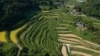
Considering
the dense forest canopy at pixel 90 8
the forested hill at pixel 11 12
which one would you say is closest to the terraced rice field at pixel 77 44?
the forested hill at pixel 11 12

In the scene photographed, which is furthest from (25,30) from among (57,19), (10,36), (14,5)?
(57,19)

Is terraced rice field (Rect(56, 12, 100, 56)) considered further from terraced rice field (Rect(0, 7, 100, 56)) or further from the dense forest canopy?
the dense forest canopy

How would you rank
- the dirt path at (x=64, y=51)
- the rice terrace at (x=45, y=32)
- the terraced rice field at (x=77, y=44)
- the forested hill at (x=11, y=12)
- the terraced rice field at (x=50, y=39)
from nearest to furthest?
the rice terrace at (x=45, y=32), the terraced rice field at (x=50, y=39), the dirt path at (x=64, y=51), the terraced rice field at (x=77, y=44), the forested hill at (x=11, y=12)

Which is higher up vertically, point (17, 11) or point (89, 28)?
point (17, 11)

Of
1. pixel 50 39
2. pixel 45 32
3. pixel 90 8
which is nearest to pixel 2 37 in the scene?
pixel 50 39

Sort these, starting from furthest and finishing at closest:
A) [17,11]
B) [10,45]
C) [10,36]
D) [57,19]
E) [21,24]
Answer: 1. [57,19]
2. [17,11]
3. [21,24]
4. [10,36]
5. [10,45]

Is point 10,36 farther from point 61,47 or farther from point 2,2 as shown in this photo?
point 2,2

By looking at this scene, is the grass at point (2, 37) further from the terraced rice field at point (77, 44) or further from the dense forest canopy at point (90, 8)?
the dense forest canopy at point (90, 8)

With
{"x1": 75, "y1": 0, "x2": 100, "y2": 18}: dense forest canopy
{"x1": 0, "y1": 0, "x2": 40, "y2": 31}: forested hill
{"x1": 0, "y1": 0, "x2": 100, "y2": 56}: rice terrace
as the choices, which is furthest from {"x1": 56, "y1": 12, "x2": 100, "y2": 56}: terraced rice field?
{"x1": 75, "y1": 0, "x2": 100, "y2": 18}: dense forest canopy
